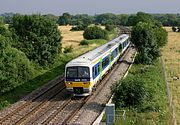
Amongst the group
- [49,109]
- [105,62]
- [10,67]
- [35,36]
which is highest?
[35,36]

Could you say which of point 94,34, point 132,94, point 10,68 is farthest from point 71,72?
point 94,34

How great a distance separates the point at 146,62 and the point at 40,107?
21854 mm

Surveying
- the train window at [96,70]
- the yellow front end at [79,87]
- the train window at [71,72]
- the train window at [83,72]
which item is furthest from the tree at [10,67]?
the train window at [96,70]

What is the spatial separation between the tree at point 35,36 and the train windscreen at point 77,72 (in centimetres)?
1340

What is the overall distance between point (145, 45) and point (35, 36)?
13.3 m

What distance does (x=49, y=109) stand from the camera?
944 inches

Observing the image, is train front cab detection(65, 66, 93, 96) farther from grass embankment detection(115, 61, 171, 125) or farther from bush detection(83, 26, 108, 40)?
bush detection(83, 26, 108, 40)

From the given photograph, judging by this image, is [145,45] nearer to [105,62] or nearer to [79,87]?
[105,62]

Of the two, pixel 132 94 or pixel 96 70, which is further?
pixel 96 70

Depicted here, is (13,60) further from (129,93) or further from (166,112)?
(166,112)

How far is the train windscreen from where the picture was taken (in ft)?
85.1

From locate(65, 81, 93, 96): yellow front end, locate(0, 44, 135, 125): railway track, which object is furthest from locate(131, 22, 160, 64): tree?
locate(65, 81, 93, 96): yellow front end

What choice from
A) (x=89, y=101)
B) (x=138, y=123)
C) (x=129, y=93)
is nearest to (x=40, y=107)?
(x=89, y=101)

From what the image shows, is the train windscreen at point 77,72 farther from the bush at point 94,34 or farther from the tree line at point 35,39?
the bush at point 94,34
